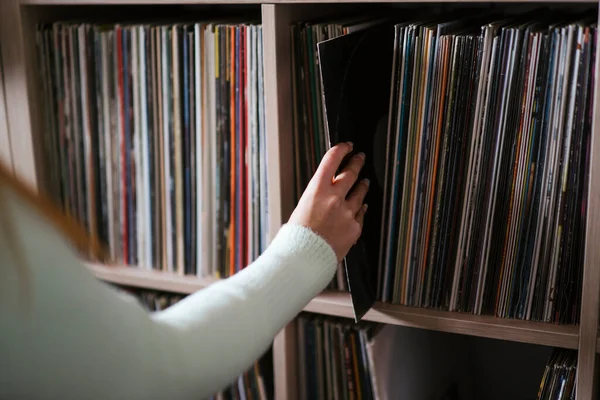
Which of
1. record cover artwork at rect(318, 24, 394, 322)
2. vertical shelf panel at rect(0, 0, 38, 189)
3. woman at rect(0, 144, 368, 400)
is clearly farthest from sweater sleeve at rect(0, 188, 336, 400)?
vertical shelf panel at rect(0, 0, 38, 189)

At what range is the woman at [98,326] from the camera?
60 cm

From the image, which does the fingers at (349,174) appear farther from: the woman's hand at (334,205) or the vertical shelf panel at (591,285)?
the vertical shelf panel at (591,285)

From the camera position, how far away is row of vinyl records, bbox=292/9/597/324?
90 cm

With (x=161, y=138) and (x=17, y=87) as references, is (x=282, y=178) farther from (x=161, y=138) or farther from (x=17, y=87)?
(x=17, y=87)

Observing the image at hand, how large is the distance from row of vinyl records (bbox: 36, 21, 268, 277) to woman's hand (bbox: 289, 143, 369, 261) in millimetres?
169

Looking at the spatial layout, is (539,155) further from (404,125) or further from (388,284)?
(388,284)

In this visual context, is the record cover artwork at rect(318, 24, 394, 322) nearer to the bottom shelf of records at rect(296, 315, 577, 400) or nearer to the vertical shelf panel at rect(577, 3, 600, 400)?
the bottom shelf of records at rect(296, 315, 577, 400)

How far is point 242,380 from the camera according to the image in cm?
119

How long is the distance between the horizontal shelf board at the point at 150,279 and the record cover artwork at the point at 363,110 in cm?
28

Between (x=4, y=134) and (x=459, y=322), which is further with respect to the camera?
(x=4, y=134)

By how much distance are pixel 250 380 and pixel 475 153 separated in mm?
541

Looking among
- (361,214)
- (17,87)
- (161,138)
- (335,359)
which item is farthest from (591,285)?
(17,87)

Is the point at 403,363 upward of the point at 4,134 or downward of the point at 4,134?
downward

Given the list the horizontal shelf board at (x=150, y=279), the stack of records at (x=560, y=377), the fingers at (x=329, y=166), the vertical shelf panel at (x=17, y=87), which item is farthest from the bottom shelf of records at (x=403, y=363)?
the vertical shelf panel at (x=17, y=87)
